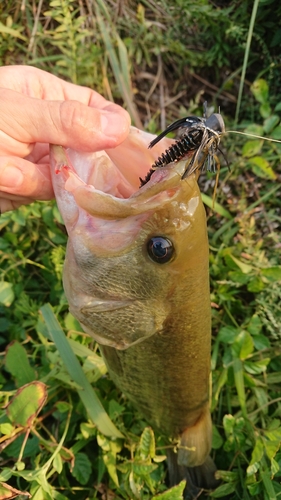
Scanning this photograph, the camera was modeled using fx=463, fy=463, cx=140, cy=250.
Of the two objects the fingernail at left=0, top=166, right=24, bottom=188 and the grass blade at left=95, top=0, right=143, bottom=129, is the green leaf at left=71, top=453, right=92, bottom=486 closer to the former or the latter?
the fingernail at left=0, top=166, right=24, bottom=188

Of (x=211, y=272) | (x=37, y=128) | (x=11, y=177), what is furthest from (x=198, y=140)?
(x=211, y=272)

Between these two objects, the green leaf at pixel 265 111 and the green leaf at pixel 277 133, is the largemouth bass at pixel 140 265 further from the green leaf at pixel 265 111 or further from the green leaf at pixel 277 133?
the green leaf at pixel 265 111

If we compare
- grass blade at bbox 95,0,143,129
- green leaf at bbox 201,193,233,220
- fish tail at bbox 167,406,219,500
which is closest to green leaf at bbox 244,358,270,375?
fish tail at bbox 167,406,219,500

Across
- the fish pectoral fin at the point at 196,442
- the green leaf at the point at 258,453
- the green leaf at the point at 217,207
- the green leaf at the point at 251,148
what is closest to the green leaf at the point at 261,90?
the green leaf at the point at 251,148

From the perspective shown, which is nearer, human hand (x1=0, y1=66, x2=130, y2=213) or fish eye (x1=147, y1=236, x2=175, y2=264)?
fish eye (x1=147, y1=236, x2=175, y2=264)

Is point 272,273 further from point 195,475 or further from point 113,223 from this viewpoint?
point 113,223

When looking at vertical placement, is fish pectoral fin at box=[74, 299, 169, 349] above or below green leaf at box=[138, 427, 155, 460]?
above

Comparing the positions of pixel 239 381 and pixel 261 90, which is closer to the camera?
pixel 239 381
